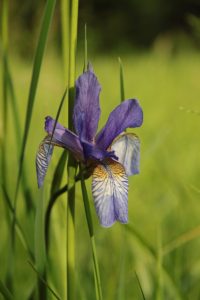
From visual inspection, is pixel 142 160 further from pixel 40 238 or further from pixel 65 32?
pixel 40 238

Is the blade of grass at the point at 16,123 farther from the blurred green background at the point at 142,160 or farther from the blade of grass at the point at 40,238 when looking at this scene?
the blade of grass at the point at 40,238

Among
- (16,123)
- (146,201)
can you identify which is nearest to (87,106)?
(16,123)

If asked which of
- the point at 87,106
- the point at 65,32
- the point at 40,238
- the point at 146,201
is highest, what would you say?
the point at 65,32

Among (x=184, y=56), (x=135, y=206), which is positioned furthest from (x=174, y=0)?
(x=135, y=206)

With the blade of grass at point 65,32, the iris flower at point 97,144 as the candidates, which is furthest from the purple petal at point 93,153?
the blade of grass at point 65,32

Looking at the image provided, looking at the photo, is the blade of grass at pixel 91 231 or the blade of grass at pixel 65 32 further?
the blade of grass at pixel 65 32
